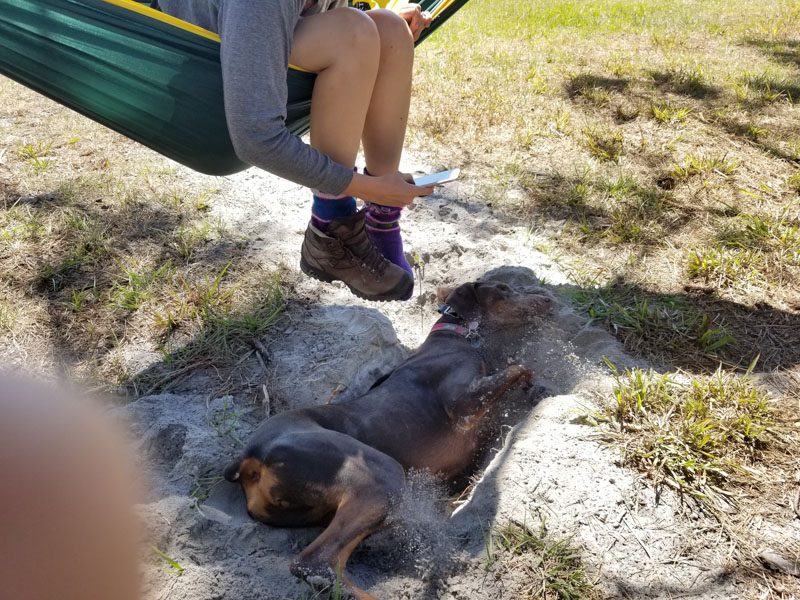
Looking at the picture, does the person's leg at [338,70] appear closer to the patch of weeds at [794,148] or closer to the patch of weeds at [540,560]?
the patch of weeds at [540,560]

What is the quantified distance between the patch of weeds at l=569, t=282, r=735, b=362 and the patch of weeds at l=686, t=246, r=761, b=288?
0.79 feet

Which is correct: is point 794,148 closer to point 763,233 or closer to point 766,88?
point 766,88

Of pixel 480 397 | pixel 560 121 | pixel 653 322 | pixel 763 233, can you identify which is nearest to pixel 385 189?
pixel 480 397

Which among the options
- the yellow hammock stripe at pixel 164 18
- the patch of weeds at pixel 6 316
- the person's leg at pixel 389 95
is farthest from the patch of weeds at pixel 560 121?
the patch of weeds at pixel 6 316

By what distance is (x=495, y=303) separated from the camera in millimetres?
3061

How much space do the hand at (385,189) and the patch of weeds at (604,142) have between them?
1.89 m

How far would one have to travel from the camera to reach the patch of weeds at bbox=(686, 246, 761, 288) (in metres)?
3.14

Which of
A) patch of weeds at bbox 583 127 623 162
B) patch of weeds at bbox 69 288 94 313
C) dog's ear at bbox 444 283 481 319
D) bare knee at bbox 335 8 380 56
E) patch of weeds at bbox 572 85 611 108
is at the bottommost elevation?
patch of weeds at bbox 69 288 94 313

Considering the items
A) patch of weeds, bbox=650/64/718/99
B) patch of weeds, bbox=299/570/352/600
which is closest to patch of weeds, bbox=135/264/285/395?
patch of weeds, bbox=299/570/352/600

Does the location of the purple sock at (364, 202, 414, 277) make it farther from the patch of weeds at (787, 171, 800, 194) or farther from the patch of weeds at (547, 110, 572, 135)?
the patch of weeds at (787, 171, 800, 194)

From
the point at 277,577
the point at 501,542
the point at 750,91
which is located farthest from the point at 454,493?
the point at 750,91

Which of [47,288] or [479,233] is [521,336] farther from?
[47,288]

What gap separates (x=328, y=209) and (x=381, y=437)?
978 mm

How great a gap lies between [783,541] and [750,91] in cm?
393
